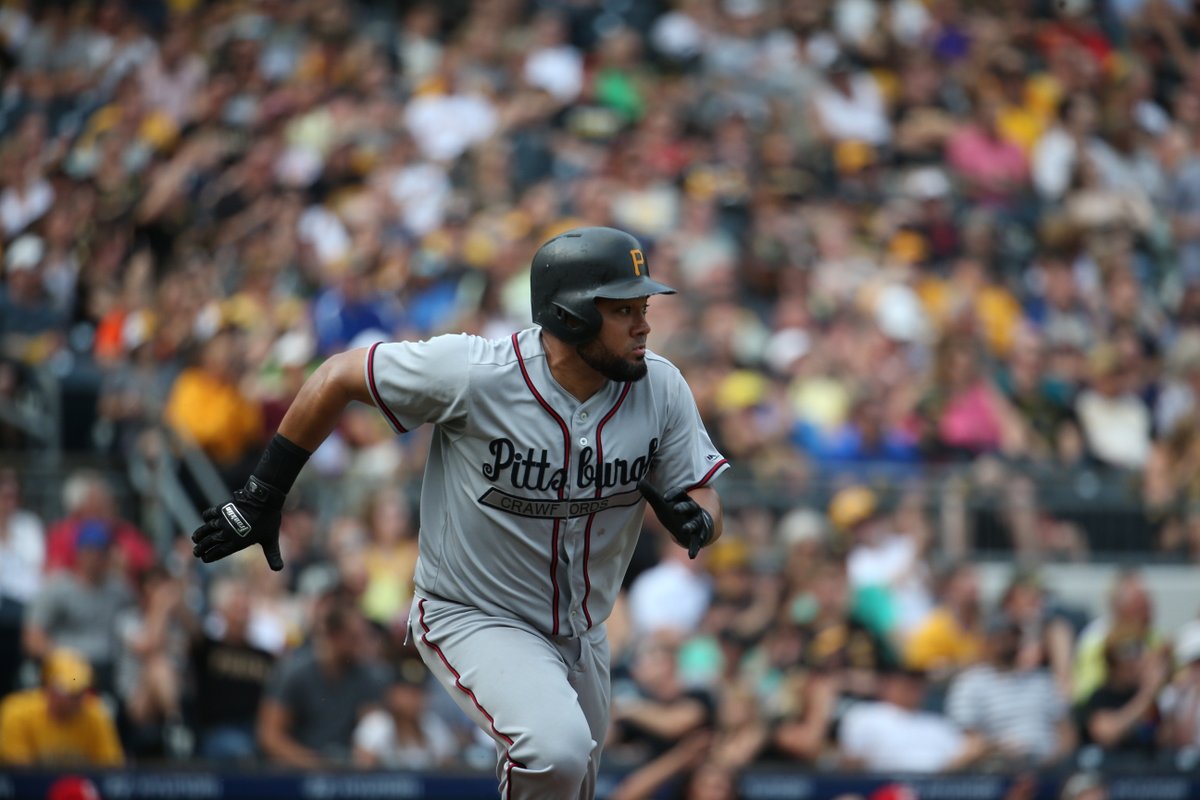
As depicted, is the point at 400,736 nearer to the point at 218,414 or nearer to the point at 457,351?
the point at 218,414

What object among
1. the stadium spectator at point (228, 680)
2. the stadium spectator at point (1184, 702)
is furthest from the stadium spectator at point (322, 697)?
the stadium spectator at point (1184, 702)

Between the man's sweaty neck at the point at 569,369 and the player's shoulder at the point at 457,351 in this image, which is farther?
the man's sweaty neck at the point at 569,369

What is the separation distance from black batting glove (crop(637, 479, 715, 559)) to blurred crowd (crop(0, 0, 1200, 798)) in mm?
3501

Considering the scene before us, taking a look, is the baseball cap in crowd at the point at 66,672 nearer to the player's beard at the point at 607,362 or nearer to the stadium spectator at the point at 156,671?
the stadium spectator at the point at 156,671

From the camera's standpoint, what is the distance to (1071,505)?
37.1 ft

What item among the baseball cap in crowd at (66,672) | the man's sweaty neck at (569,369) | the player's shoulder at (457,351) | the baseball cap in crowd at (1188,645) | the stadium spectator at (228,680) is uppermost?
the player's shoulder at (457,351)

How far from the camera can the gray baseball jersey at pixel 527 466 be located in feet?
16.6

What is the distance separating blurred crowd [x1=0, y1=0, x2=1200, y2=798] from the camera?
909 centimetres

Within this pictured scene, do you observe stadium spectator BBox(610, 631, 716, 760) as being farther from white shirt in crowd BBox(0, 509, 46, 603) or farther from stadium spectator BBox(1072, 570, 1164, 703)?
white shirt in crowd BBox(0, 509, 46, 603)

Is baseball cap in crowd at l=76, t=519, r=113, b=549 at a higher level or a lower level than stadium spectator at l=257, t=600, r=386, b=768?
higher

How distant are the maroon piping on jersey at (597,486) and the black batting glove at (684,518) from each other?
127 mm

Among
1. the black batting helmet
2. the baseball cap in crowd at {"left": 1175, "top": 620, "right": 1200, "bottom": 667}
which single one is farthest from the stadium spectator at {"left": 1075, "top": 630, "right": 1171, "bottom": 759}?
the black batting helmet

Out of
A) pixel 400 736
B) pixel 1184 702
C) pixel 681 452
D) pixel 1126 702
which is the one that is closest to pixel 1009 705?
pixel 1126 702

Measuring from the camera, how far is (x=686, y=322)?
38.8ft
